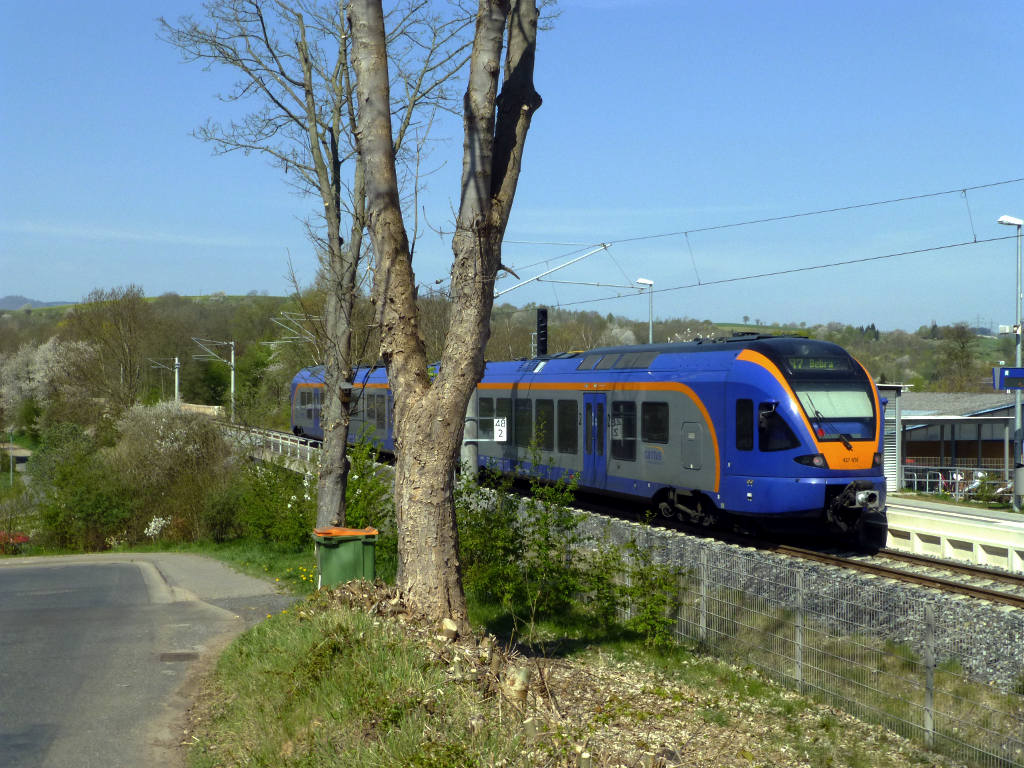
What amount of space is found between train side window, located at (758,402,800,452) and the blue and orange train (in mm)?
15

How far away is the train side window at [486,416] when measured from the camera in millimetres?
24062

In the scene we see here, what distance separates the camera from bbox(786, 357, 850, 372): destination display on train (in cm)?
1496

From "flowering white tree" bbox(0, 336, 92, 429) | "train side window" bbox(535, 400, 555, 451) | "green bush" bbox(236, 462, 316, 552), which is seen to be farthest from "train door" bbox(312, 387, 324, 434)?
"flowering white tree" bbox(0, 336, 92, 429)

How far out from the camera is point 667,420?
16.9 metres

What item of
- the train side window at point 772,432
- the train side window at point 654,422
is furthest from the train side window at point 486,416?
the train side window at point 772,432

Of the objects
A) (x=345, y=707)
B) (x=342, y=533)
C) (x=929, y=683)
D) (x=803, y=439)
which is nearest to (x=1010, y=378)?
(x=803, y=439)

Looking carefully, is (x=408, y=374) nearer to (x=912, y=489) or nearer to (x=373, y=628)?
(x=373, y=628)

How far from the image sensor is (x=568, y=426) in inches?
800

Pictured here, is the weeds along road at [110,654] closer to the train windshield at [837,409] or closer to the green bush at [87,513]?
the train windshield at [837,409]

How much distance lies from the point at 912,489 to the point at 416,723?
31.7 metres

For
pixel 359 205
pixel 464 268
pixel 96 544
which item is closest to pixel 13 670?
pixel 464 268

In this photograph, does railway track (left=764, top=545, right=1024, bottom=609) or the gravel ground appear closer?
the gravel ground

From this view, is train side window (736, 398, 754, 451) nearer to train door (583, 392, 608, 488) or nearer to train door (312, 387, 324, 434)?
train door (583, 392, 608, 488)

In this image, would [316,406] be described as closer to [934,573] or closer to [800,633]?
[934,573]
